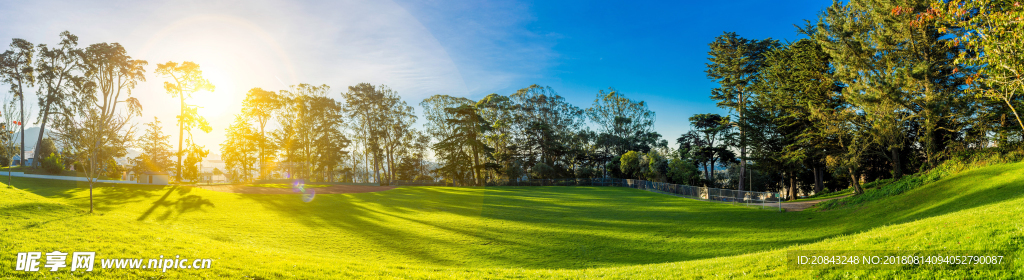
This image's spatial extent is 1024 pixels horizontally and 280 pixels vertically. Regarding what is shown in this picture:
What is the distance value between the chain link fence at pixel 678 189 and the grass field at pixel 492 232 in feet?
8.09

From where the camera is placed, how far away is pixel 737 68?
38656 millimetres

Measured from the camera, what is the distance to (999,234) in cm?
666

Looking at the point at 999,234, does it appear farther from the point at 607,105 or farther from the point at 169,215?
the point at 607,105

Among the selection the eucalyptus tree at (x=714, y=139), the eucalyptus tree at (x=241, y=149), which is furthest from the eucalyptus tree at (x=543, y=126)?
the eucalyptus tree at (x=241, y=149)

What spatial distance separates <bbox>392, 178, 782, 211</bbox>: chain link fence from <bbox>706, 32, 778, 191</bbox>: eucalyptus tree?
894 cm

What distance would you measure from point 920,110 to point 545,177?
3550 centimetres

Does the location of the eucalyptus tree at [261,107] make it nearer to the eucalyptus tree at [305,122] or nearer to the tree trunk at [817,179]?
the eucalyptus tree at [305,122]

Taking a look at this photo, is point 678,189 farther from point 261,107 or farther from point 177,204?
point 261,107

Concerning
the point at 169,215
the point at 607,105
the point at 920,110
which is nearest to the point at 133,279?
the point at 169,215

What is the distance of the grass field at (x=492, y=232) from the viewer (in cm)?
763

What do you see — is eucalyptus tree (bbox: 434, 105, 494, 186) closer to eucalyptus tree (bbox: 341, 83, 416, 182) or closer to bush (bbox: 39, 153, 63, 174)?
eucalyptus tree (bbox: 341, 83, 416, 182)

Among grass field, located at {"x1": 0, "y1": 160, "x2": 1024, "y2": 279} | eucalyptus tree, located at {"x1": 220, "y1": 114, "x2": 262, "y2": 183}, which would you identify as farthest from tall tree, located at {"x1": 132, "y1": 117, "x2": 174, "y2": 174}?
grass field, located at {"x1": 0, "y1": 160, "x2": 1024, "y2": 279}

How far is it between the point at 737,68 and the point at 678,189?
50.8ft

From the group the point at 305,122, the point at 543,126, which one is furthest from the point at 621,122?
the point at 305,122
